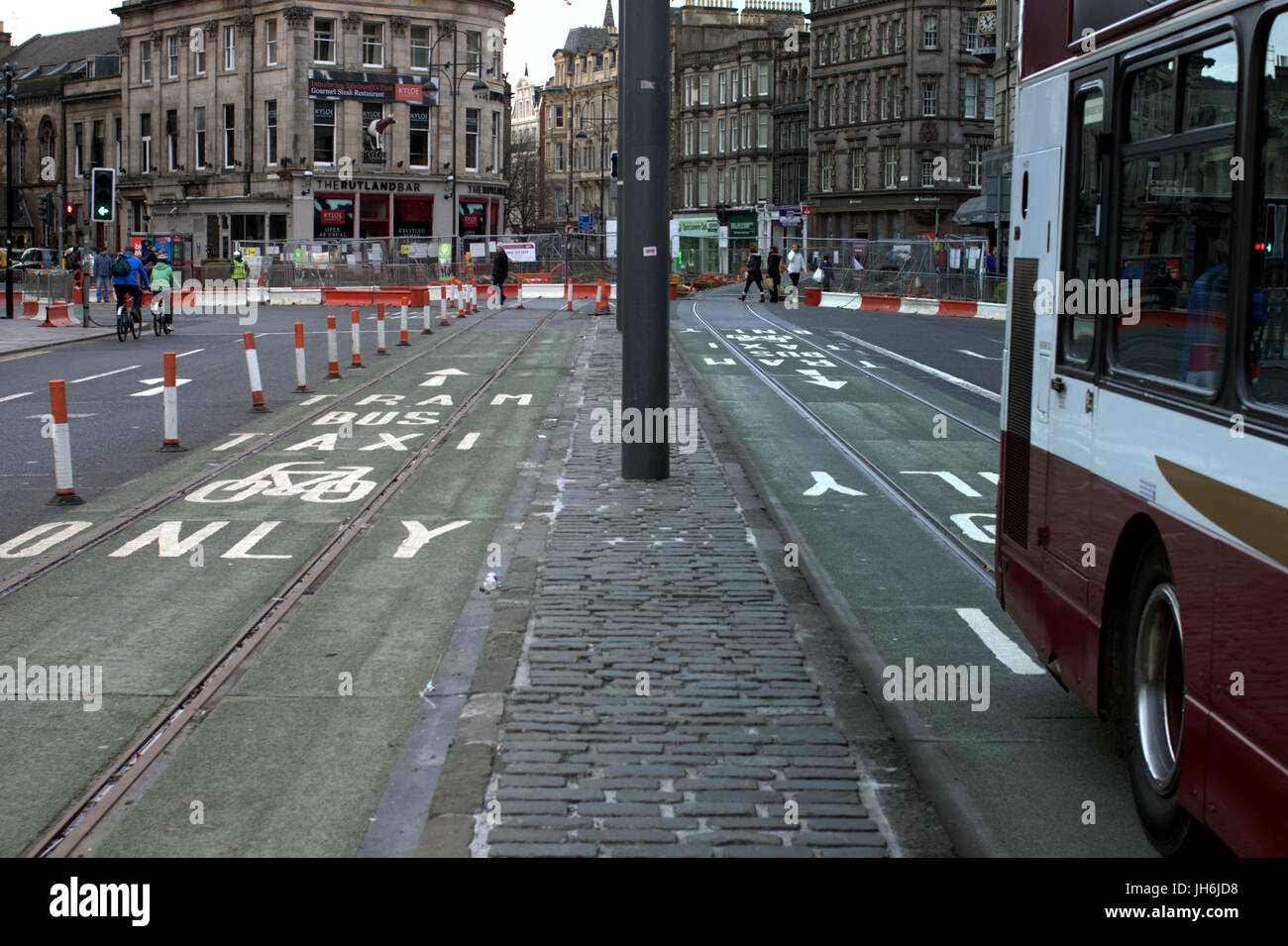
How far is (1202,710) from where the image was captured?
14.9ft

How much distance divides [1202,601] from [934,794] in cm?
146

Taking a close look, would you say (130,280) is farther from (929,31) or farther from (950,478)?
(929,31)

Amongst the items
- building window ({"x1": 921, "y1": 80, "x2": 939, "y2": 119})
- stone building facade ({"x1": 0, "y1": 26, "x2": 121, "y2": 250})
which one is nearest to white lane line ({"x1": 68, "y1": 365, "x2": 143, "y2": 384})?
building window ({"x1": 921, "y1": 80, "x2": 939, "y2": 119})

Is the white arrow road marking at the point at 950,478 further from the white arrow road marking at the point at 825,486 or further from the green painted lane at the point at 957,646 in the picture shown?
the white arrow road marking at the point at 825,486

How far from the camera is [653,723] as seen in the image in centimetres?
624

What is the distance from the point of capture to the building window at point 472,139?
245 ft

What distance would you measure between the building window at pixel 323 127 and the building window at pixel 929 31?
31.4 metres

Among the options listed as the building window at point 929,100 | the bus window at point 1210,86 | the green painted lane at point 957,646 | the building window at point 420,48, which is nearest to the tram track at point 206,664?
the green painted lane at point 957,646

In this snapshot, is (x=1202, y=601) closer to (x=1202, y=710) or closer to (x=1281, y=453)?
(x=1202, y=710)

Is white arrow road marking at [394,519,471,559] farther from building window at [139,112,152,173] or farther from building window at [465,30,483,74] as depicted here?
building window at [139,112,152,173]

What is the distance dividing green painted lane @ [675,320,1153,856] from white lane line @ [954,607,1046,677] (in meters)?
0.04

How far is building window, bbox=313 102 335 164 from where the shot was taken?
7138cm

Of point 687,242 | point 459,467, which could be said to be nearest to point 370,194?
point 687,242

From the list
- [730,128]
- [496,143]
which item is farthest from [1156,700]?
[730,128]
